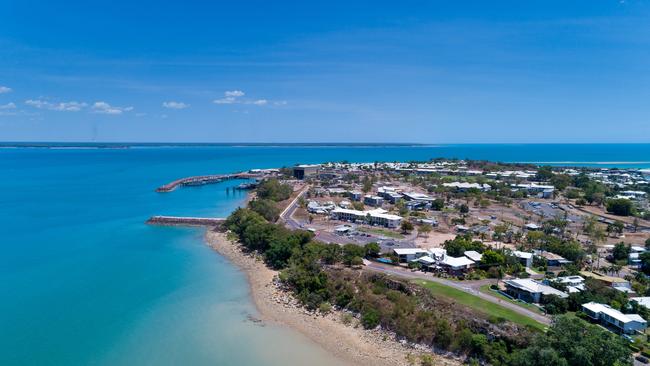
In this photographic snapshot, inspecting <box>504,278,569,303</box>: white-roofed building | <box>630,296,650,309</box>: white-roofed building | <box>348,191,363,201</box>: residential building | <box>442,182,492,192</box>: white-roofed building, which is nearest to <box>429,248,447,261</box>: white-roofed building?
<box>504,278,569,303</box>: white-roofed building

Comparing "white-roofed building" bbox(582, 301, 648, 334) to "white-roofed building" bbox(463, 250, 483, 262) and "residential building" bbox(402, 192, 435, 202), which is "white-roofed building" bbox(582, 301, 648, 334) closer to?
"white-roofed building" bbox(463, 250, 483, 262)

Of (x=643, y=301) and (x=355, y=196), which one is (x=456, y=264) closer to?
(x=643, y=301)

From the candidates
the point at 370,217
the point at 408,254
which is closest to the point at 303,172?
the point at 370,217

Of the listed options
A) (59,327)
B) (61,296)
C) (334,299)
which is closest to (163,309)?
(59,327)

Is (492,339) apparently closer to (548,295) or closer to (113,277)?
(548,295)

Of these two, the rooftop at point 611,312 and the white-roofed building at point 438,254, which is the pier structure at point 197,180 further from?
the rooftop at point 611,312
